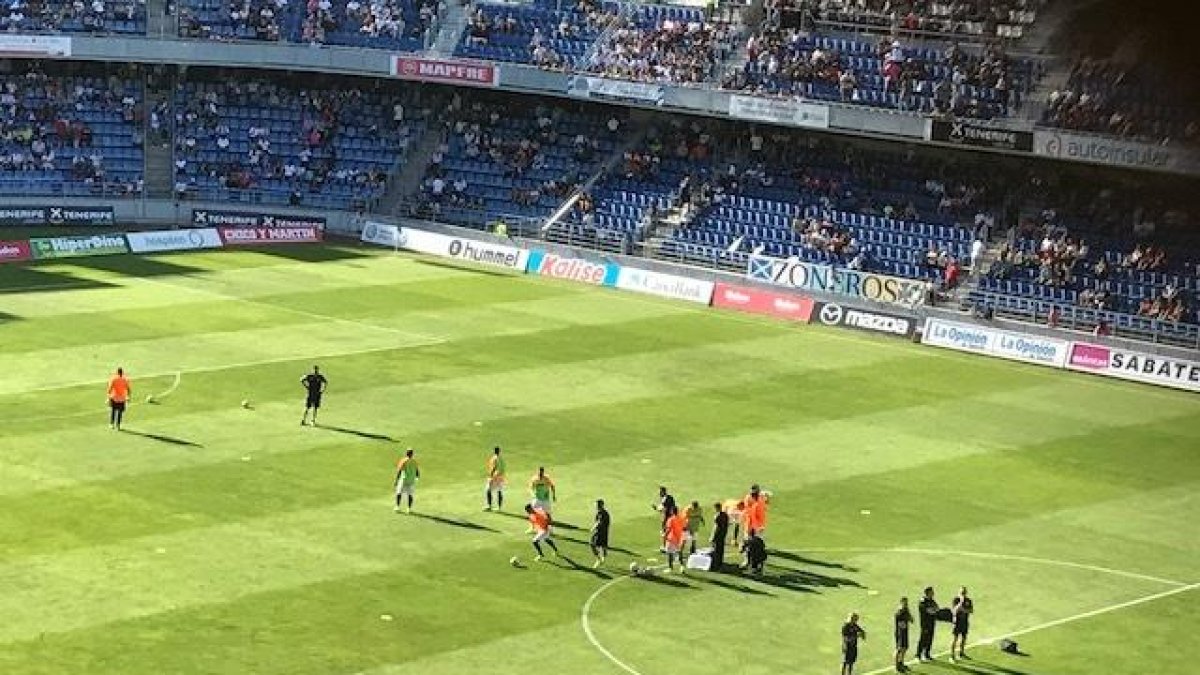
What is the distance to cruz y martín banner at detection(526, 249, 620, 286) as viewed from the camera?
2734 inches

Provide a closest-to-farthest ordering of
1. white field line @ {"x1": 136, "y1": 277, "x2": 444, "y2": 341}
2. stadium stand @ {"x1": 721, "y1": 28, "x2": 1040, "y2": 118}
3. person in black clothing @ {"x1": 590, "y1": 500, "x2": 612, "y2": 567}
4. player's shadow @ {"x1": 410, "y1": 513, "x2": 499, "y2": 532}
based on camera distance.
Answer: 1. person in black clothing @ {"x1": 590, "y1": 500, "x2": 612, "y2": 567}
2. player's shadow @ {"x1": 410, "y1": 513, "x2": 499, "y2": 532}
3. white field line @ {"x1": 136, "y1": 277, "x2": 444, "y2": 341}
4. stadium stand @ {"x1": 721, "y1": 28, "x2": 1040, "y2": 118}

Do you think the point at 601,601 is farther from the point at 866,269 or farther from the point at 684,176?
the point at 684,176

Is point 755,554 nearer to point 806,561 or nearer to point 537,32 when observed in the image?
point 806,561

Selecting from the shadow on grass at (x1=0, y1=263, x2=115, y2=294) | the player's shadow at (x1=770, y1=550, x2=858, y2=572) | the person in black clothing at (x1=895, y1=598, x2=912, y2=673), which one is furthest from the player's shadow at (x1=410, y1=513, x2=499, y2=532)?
the shadow on grass at (x1=0, y1=263, x2=115, y2=294)

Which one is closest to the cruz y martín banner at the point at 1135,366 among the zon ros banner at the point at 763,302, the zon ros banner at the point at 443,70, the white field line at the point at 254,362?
the zon ros banner at the point at 763,302

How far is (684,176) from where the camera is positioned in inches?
2985

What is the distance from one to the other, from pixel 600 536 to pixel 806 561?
165 inches

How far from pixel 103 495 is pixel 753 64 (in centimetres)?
4208

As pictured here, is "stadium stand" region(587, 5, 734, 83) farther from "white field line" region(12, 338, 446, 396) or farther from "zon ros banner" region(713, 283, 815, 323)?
"white field line" region(12, 338, 446, 396)

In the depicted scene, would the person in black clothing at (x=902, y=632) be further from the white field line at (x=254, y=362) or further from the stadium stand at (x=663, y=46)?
the stadium stand at (x=663, y=46)

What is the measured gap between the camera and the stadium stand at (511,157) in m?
77.3

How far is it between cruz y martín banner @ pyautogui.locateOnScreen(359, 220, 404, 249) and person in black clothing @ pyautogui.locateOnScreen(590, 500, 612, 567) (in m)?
41.1

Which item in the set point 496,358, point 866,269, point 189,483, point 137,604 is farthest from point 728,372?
point 137,604

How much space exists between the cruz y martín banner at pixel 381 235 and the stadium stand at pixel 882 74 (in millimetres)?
14238
